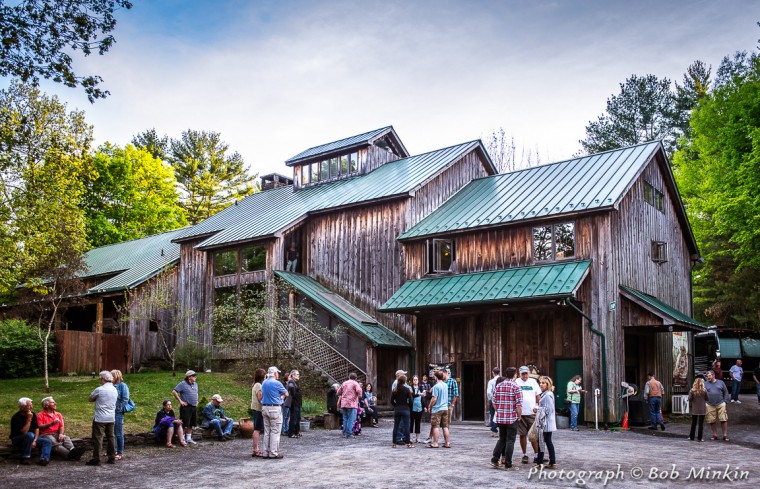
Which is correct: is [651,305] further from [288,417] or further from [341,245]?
[341,245]

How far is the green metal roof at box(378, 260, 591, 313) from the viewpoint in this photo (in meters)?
24.5

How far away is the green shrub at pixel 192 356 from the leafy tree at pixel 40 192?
5599 mm

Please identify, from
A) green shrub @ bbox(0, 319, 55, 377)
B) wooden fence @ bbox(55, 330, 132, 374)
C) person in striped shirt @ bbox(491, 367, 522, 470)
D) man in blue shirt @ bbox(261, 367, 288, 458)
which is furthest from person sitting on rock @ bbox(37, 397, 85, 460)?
green shrub @ bbox(0, 319, 55, 377)

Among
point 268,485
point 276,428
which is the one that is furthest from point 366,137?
point 268,485

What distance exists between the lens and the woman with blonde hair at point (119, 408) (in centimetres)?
1569

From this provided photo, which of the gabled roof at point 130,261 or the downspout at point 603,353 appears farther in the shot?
the gabled roof at point 130,261

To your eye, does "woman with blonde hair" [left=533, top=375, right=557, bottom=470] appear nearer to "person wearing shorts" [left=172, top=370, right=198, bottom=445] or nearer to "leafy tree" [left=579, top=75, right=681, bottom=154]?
"person wearing shorts" [left=172, top=370, right=198, bottom=445]

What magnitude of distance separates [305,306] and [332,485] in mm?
18460

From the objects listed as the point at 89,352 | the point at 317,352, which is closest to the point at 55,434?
the point at 317,352

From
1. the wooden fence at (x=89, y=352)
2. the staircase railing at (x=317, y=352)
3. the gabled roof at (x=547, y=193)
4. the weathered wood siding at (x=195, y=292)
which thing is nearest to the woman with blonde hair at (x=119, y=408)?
the staircase railing at (x=317, y=352)

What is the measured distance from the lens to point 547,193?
28016 mm

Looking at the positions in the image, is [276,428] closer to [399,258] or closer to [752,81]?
[399,258]

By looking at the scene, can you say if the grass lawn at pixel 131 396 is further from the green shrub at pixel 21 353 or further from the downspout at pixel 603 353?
the downspout at pixel 603 353

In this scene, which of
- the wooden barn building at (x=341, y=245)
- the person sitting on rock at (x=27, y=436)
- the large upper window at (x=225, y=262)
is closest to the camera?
the person sitting on rock at (x=27, y=436)
